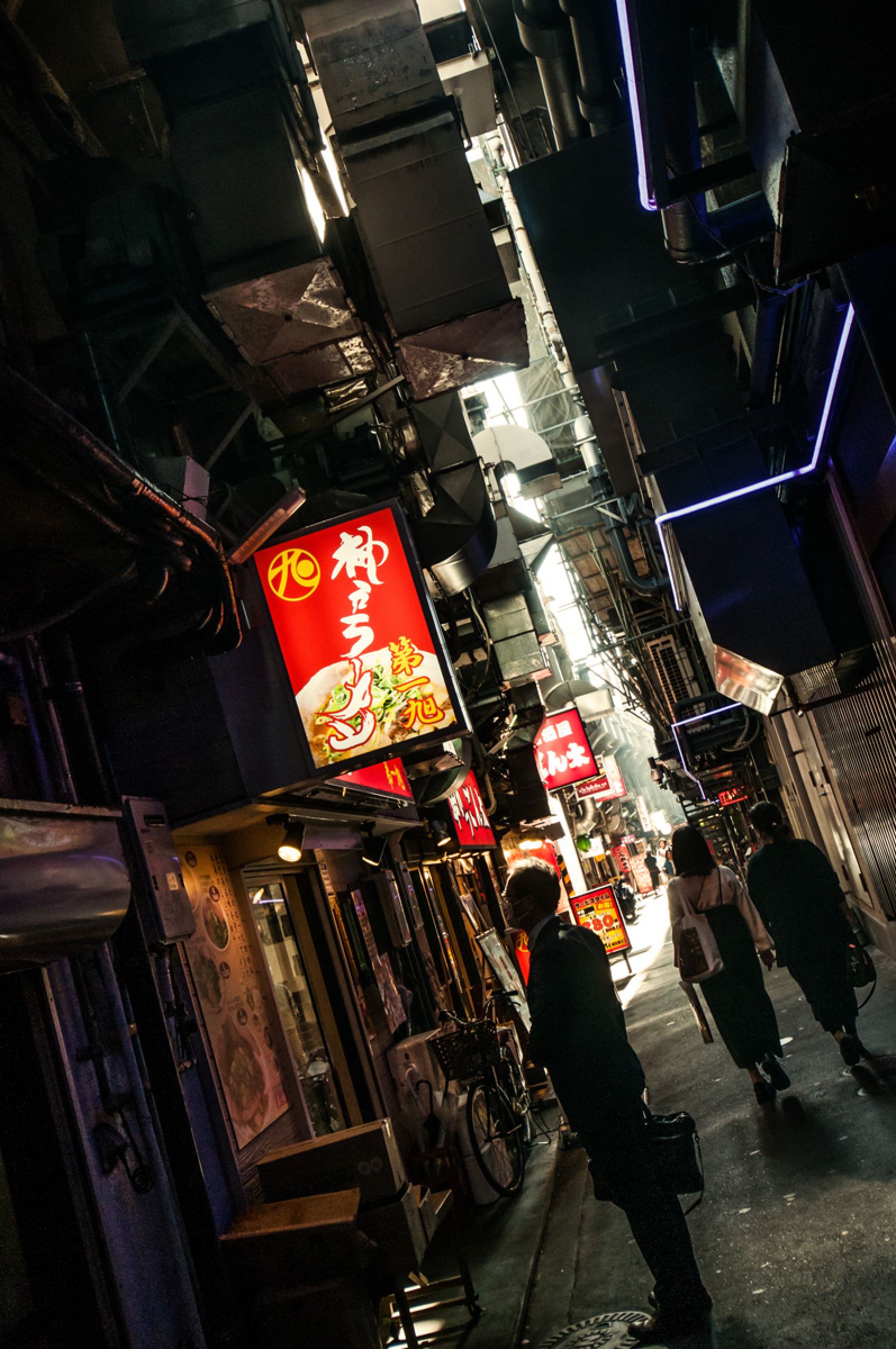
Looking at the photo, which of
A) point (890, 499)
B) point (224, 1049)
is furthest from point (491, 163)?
point (224, 1049)

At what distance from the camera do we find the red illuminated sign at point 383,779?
862cm

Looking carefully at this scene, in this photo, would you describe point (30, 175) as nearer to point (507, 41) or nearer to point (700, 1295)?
point (507, 41)

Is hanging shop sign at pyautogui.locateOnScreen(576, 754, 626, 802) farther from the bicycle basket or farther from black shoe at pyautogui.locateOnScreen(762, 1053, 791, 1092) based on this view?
black shoe at pyautogui.locateOnScreen(762, 1053, 791, 1092)

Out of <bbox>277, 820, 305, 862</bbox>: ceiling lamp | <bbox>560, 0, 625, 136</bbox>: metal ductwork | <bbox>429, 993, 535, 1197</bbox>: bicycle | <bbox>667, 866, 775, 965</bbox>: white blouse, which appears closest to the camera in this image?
<bbox>560, 0, 625, 136</bbox>: metal ductwork

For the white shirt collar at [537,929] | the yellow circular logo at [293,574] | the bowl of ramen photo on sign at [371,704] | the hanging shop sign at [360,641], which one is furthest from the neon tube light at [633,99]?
the white shirt collar at [537,929]

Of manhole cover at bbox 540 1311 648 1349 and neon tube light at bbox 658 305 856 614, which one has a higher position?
neon tube light at bbox 658 305 856 614

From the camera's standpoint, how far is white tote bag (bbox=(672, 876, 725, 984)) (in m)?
7.87

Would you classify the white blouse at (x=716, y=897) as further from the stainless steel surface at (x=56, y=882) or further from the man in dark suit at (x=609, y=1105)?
the stainless steel surface at (x=56, y=882)

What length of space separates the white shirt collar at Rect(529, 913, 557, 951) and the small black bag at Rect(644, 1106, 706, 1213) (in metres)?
1.05

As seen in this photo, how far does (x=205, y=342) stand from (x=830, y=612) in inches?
236

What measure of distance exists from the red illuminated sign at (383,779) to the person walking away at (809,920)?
354cm

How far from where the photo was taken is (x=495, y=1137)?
9.13 metres

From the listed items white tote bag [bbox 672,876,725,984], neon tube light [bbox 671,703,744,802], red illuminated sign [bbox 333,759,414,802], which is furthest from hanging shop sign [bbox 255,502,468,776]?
neon tube light [bbox 671,703,744,802]

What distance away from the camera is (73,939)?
474 centimetres
